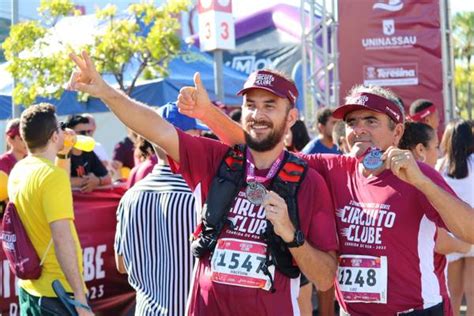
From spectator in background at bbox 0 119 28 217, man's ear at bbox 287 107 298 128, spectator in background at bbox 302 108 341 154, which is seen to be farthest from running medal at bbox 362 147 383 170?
spectator in background at bbox 302 108 341 154

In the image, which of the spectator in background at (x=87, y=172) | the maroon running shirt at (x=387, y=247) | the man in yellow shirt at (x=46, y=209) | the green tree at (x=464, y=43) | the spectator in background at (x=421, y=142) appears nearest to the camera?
the maroon running shirt at (x=387, y=247)

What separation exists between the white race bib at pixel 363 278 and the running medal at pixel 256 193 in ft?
2.27

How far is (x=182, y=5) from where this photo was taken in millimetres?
16844

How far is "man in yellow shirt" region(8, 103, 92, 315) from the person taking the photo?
4828mm

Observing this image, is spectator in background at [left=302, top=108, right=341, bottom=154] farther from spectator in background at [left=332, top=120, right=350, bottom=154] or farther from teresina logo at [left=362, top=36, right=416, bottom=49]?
teresina logo at [left=362, top=36, right=416, bottom=49]

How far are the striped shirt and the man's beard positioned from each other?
0.83 meters

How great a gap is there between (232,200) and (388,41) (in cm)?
991

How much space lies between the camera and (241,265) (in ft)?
11.4

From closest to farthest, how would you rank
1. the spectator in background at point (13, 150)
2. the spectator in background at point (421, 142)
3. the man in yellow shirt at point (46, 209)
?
the man in yellow shirt at point (46, 209), the spectator in background at point (421, 142), the spectator in background at point (13, 150)

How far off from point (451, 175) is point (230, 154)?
3.75 m

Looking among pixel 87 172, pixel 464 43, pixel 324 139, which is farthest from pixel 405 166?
pixel 464 43

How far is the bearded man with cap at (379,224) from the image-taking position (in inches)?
150

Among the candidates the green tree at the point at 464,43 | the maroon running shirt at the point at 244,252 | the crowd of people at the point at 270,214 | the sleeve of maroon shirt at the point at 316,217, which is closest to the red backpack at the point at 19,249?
the crowd of people at the point at 270,214

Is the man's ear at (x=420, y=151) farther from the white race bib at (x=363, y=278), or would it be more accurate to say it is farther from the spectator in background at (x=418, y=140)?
the white race bib at (x=363, y=278)
